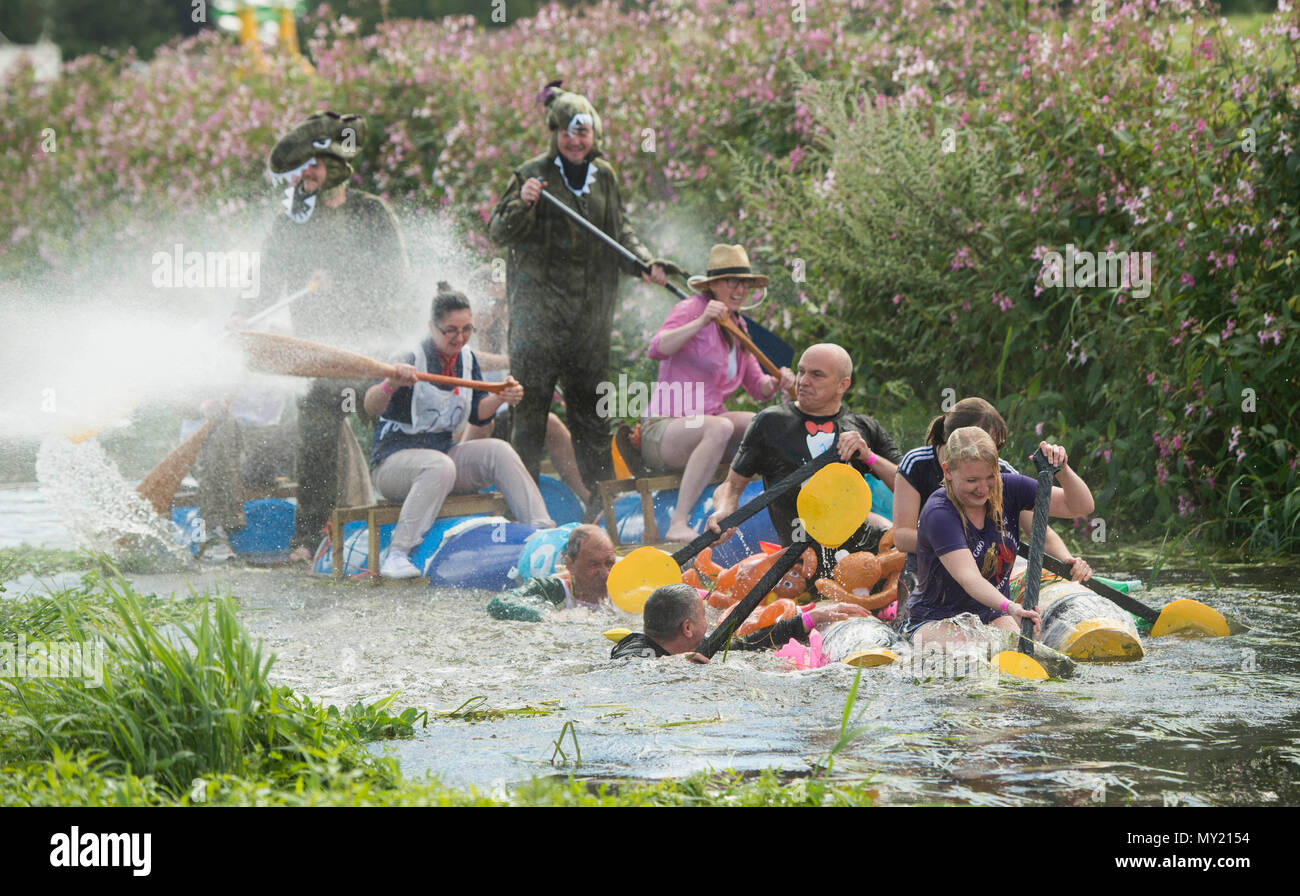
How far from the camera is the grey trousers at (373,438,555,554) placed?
870 centimetres

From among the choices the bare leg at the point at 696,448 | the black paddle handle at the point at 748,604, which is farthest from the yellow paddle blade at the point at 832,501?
the bare leg at the point at 696,448

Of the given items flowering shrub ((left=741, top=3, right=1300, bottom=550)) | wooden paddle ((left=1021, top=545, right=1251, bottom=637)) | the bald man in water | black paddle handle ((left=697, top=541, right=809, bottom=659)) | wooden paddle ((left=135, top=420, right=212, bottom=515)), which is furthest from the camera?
wooden paddle ((left=135, top=420, right=212, bottom=515))

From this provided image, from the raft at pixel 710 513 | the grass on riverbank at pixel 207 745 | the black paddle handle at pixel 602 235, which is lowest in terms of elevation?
the grass on riverbank at pixel 207 745

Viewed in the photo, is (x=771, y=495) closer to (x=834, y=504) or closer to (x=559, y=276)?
(x=834, y=504)

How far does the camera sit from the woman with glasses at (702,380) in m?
8.73

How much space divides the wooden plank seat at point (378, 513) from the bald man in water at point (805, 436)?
202 cm

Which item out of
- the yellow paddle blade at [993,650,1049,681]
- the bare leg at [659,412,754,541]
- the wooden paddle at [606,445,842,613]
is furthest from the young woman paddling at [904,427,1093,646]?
the bare leg at [659,412,754,541]

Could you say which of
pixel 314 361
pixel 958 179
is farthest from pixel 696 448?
pixel 958 179

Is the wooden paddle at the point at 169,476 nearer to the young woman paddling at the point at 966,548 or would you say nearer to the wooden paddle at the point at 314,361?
the wooden paddle at the point at 314,361

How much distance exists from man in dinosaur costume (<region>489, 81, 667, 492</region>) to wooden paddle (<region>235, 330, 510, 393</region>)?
75 cm

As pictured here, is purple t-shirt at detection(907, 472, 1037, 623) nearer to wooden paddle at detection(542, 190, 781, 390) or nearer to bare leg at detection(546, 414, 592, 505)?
wooden paddle at detection(542, 190, 781, 390)

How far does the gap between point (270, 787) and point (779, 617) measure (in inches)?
114
